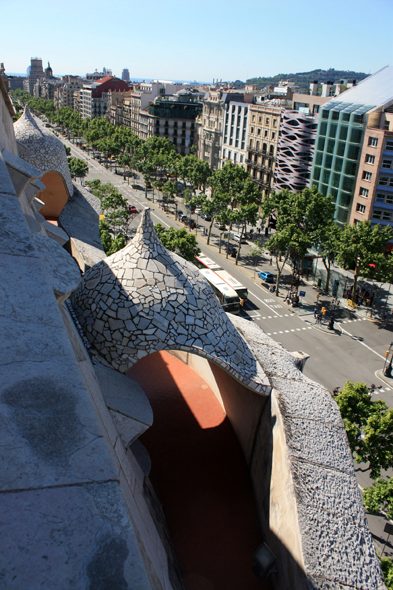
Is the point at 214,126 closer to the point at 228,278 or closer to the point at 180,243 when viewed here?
the point at 180,243

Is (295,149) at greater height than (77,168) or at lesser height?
greater

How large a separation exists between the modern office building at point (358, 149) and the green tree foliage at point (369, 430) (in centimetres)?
3987

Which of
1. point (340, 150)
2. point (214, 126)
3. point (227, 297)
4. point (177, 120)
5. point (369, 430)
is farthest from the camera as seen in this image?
point (177, 120)

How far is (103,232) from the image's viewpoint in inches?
1870

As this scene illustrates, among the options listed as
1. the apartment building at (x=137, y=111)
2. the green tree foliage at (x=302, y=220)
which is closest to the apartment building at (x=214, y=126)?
the apartment building at (x=137, y=111)

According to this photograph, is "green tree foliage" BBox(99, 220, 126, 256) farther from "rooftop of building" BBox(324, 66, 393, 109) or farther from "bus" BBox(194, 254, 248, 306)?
"rooftop of building" BBox(324, 66, 393, 109)

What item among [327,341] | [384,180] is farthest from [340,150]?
[327,341]

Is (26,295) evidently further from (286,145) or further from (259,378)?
(286,145)

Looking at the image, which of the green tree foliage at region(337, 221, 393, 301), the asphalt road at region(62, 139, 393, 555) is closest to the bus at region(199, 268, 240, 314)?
the asphalt road at region(62, 139, 393, 555)

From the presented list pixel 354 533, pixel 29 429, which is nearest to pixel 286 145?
pixel 354 533

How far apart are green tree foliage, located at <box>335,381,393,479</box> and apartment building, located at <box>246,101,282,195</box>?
206 ft

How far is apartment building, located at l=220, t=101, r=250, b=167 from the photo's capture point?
88.6 m

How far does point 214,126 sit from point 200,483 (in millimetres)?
94982

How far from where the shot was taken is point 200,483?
1928 centimetres
